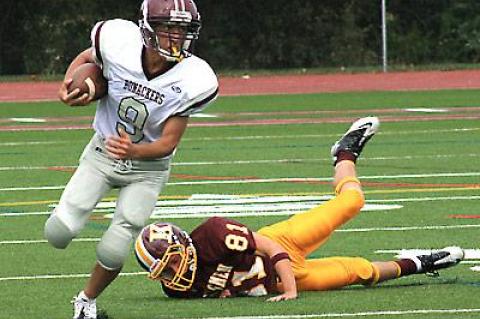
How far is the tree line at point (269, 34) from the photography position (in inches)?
1315

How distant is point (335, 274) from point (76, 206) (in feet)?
5.15

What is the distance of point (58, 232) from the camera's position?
7.63 m

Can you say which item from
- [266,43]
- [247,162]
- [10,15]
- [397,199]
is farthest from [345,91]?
[397,199]

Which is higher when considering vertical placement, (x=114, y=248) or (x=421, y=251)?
(x=114, y=248)

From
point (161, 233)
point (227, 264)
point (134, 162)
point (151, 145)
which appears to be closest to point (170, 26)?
point (151, 145)

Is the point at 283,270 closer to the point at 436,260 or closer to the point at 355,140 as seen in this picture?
the point at 436,260

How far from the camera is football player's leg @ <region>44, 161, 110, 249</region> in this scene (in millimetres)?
7621

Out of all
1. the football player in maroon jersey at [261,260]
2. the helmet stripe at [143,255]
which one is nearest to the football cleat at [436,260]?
the football player in maroon jersey at [261,260]

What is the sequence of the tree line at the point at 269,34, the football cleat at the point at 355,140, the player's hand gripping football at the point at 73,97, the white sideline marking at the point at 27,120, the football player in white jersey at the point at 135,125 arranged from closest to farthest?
the football player in white jersey at the point at 135,125 < the player's hand gripping football at the point at 73,97 < the football cleat at the point at 355,140 < the white sideline marking at the point at 27,120 < the tree line at the point at 269,34

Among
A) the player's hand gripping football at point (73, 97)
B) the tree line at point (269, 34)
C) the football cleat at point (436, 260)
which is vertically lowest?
the tree line at point (269, 34)

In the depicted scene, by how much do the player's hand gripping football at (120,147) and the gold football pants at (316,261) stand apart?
120 centimetres

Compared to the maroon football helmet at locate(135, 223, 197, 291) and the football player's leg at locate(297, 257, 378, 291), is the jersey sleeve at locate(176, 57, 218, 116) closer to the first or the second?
the maroon football helmet at locate(135, 223, 197, 291)

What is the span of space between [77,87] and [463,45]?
27638 mm

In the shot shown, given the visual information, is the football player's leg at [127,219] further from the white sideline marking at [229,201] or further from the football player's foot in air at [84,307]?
the white sideline marking at [229,201]
